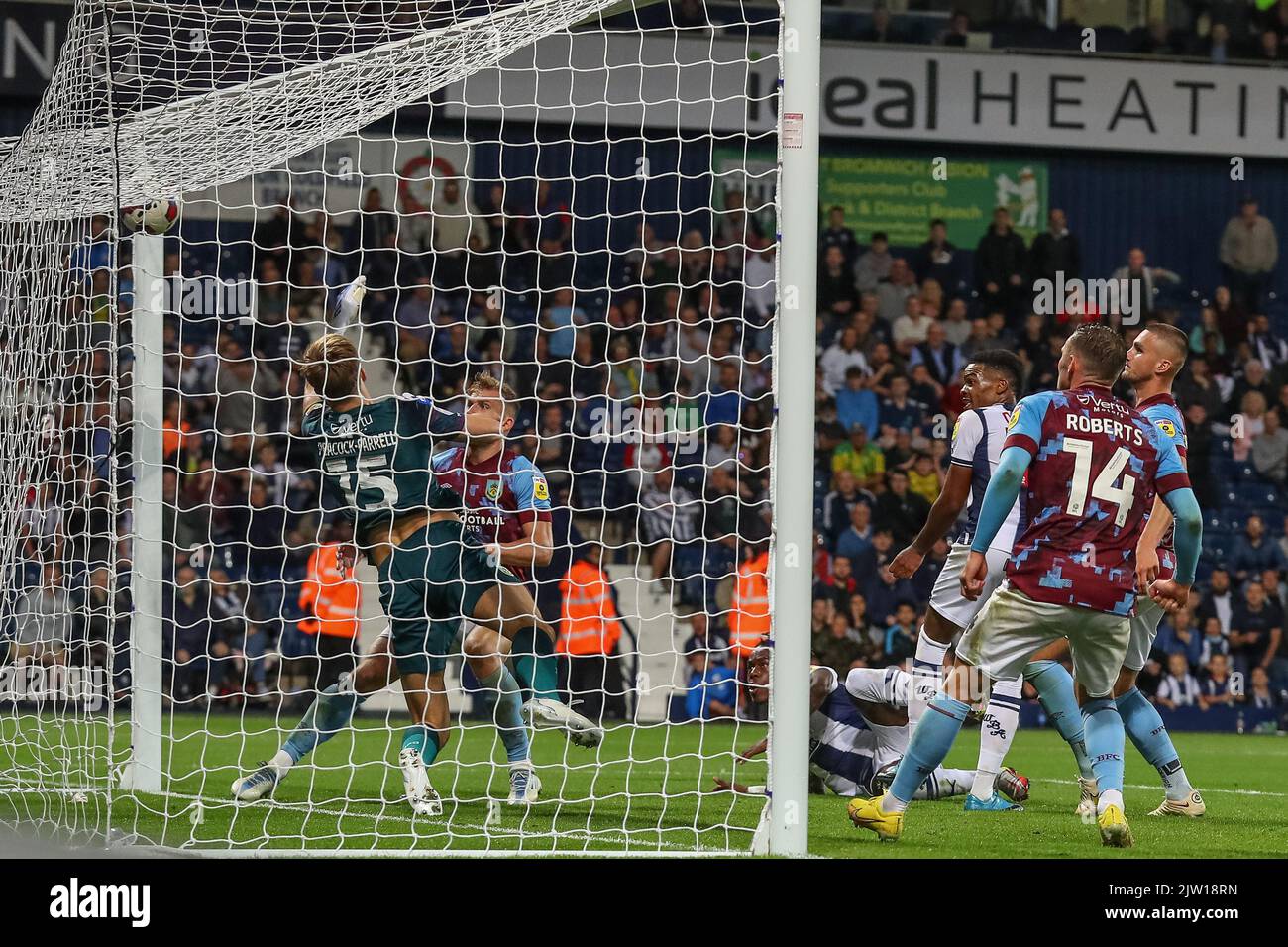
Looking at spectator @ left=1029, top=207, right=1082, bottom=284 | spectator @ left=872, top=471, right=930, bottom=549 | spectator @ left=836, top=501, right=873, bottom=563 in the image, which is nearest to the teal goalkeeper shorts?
spectator @ left=836, top=501, right=873, bottom=563

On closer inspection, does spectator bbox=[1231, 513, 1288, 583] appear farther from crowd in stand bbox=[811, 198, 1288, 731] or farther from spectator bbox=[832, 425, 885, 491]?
spectator bbox=[832, 425, 885, 491]

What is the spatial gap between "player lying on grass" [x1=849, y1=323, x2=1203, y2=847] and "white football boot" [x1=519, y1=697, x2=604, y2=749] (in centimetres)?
163

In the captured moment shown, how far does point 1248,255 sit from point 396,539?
1290 cm

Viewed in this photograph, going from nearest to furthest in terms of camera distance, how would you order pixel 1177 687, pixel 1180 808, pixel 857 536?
pixel 1180 808 → pixel 857 536 → pixel 1177 687

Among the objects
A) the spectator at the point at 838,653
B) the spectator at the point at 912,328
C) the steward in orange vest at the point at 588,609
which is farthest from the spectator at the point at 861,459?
the spectator at the point at 838,653

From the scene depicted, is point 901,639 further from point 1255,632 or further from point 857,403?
point 1255,632

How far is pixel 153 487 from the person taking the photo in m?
7.36

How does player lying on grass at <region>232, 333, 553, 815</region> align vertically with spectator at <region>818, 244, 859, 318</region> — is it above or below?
below

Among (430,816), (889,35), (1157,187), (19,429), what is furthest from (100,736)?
(1157,187)

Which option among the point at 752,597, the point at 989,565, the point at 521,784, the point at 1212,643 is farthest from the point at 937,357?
the point at 521,784

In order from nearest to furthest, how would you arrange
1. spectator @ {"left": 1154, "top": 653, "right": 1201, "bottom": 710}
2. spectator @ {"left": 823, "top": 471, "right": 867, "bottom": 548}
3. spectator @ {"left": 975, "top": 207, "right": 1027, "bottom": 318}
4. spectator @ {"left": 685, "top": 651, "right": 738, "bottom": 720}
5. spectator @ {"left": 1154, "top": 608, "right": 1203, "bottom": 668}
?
spectator @ {"left": 685, "top": 651, "right": 738, "bottom": 720} < spectator @ {"left": 823, "top": 471, "right": 867, "bottom": 548} < spectator @ {"left": 1154, "top": 653, "right": 1201, "bottom": 710} < spectator @ {"left": 1154, "top": 608, "right": 1203, "bottom": 668} < spectator @ {"left": 975, "top": 207, "right": 1027, "bottom": 318}

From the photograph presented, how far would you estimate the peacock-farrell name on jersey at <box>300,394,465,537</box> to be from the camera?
7.02 m

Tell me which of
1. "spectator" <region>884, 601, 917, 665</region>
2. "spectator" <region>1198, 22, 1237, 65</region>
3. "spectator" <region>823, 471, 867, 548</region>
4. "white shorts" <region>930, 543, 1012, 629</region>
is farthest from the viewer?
"spectator" <region>1198, 22, 1237, 65</region>

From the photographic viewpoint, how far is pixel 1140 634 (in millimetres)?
7480
